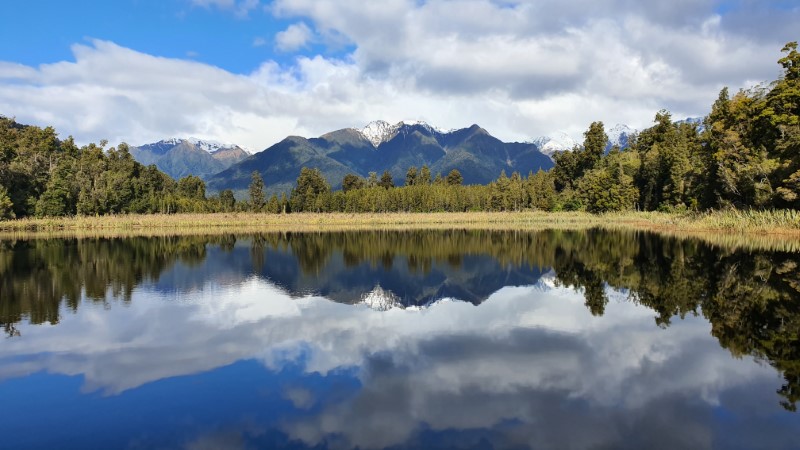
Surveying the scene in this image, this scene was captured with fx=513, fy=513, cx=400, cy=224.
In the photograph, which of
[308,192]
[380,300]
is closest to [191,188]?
[308,192]

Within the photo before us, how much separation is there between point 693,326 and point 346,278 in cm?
1423

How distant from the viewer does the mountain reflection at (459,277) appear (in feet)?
46.0

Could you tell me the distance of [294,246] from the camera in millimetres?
39969

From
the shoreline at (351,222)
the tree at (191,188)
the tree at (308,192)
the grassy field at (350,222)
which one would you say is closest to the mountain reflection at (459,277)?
the shoreline at (351,222)

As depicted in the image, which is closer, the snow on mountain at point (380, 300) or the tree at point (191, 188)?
the snow on mountain at point (380, 300)

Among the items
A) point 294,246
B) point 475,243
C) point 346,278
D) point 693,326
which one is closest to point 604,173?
point 475,243

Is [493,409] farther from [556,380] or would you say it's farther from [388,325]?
[388,325]

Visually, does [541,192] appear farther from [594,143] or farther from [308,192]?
[308,192]

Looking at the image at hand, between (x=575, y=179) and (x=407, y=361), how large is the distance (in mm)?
93414

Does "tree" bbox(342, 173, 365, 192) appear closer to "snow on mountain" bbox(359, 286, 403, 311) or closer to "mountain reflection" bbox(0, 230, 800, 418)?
"mountain reflection" bbox(0, 230, 800, 418)

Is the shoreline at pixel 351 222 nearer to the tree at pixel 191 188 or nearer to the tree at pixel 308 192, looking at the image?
the tree at pixel 308 192

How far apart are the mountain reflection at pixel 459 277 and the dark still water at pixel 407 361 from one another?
16 centimetres

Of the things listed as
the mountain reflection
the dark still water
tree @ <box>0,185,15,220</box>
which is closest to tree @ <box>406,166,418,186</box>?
tree @ <box>0,185,15,220</box>

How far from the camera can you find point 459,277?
78.1ft
